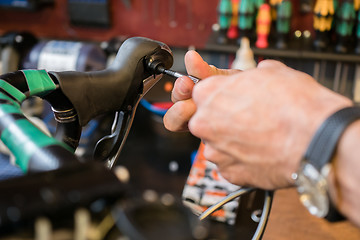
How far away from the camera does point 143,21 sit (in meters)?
1.93

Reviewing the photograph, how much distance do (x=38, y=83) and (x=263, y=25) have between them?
46.4 inches

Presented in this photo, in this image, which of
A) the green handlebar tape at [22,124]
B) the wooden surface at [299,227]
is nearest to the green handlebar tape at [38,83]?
the green handlebar tape at [22,124]

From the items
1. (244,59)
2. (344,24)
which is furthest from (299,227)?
(344,24)

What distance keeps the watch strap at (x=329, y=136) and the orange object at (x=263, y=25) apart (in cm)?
118

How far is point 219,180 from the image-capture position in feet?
3.31

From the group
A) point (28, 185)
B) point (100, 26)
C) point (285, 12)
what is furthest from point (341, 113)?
point (100, 26)

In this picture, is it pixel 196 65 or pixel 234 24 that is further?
pixel 234 24

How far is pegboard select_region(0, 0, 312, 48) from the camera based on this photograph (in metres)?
1.80

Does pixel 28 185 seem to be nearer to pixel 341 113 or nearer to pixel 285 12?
pixel 341 113

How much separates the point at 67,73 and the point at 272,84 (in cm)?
26

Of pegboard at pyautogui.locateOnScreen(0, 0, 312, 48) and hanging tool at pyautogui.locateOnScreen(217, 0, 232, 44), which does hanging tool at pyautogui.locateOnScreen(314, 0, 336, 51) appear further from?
hanging tool at pyautogui.locateOnScreen(217, 0, 232, 44)

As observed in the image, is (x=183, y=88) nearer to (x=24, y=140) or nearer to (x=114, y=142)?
(x=114, y=142)

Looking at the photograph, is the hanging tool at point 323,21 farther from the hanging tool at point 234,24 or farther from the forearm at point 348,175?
the forearm at point 348,175

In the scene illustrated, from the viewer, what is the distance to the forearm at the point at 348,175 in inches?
15.2
